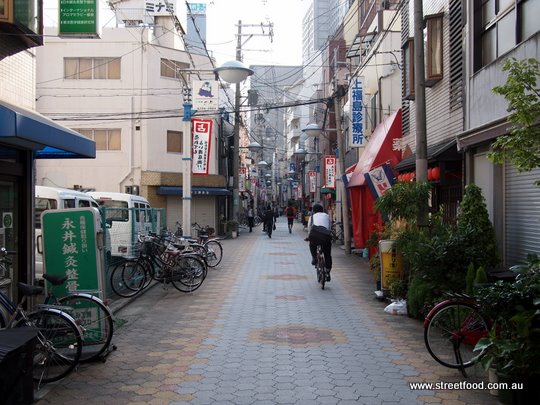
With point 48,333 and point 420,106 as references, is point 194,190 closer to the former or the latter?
point 420,106

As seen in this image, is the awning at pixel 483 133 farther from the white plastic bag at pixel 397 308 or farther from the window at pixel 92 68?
the window at pixel 92 68

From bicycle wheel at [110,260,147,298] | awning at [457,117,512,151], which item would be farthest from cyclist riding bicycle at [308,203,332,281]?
bicycle wheel at [110,260,147,298]

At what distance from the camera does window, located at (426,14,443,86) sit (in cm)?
1231

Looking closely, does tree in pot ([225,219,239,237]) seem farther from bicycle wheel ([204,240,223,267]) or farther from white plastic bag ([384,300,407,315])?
white plastic bag ([384,300,407,315])

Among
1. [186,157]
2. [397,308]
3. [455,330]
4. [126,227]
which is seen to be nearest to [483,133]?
[397,308]

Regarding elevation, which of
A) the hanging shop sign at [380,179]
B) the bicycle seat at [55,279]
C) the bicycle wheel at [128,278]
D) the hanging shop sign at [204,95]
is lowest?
the bicycle wheel at [128,278]

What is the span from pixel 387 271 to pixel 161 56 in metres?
23.5

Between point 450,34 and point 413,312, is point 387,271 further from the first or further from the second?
point 450,34

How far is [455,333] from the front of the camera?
5.91 metres

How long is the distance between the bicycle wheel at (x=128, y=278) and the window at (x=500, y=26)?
25.6 ft

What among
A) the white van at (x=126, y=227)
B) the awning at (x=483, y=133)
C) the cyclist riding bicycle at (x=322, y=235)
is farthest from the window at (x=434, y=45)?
the white van at (x=126, y=227)

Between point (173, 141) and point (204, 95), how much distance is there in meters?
14.1

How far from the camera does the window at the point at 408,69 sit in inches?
537

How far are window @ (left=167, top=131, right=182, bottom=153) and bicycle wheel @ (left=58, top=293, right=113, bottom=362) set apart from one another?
82.0ft
